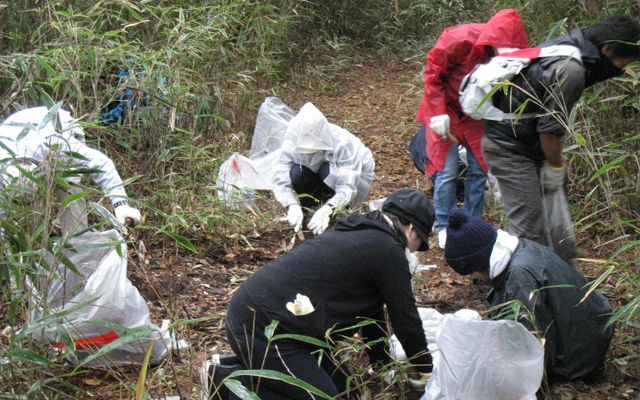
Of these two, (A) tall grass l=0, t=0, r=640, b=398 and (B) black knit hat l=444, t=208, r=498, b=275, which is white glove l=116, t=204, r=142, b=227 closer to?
(A) tall grass l=0, t=0, r=640, b=398

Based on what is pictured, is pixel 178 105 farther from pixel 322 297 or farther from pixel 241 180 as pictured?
pixel 322 297

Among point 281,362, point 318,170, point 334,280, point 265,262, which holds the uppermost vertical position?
point 334,280

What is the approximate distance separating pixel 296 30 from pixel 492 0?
96.3 inches

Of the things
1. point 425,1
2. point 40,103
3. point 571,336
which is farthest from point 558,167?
point 425,1

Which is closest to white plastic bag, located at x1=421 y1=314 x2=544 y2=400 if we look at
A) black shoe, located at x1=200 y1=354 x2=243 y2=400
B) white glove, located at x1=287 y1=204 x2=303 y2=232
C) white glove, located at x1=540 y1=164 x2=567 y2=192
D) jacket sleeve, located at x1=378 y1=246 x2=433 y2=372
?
jacket sleeve, located at x1=378 y1=246 x2=433 y2=372

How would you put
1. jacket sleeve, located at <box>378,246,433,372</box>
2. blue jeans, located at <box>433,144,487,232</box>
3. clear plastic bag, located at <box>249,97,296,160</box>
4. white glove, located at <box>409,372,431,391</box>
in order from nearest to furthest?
jacket sleeve, located at <box>378,246,433,372</box> < white glove, located at <box>409,372,431,391</box> < blue jeans, located at <box>433,144,487,232</box> < clear plastic bag, located at <box>249,97,296,160</box>

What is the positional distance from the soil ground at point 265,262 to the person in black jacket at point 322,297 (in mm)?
196

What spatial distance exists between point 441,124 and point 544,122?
0.91m

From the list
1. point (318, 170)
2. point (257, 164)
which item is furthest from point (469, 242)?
point (257, 164)

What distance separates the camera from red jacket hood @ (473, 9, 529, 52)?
2.97 meters

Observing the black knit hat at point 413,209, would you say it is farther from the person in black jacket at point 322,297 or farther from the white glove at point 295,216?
the white glove at point 295,216

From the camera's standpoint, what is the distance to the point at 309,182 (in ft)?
13.0

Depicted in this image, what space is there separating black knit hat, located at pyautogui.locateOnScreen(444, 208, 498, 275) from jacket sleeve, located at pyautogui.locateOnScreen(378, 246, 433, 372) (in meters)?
0.24

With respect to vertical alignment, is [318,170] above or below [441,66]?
below
